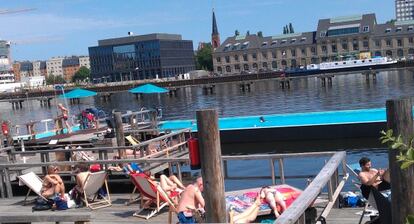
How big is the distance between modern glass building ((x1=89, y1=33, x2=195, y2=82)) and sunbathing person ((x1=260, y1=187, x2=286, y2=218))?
160 metres

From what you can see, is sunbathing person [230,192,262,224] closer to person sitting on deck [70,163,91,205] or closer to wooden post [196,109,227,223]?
wooden post [196,109,227,223]

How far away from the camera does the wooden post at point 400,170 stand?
16.8 ft

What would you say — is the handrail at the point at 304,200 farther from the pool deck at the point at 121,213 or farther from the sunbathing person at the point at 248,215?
the pool deck at the point at 121,213

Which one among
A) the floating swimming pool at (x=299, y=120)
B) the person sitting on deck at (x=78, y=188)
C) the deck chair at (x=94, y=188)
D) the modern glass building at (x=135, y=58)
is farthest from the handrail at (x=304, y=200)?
the modern glass building at (x=135, y=58)

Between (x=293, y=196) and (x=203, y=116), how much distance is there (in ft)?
8.55

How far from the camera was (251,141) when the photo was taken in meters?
26.9

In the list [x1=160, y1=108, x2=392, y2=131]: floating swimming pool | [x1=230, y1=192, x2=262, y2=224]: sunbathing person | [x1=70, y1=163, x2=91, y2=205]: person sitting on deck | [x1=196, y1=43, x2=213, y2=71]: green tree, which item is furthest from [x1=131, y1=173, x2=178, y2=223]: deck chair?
[x1=196, y1=43, x2=213, y2=71]: green tree

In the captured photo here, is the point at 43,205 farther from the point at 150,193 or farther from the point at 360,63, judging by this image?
the point at 360,63

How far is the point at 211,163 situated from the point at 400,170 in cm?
200

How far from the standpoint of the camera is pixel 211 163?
596cm

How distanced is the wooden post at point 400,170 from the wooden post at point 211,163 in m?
1.84

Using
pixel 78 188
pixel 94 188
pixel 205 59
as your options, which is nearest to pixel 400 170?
pixel 94 188

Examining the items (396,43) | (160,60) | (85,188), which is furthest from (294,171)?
(160,60)

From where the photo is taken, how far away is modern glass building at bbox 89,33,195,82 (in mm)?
168375
